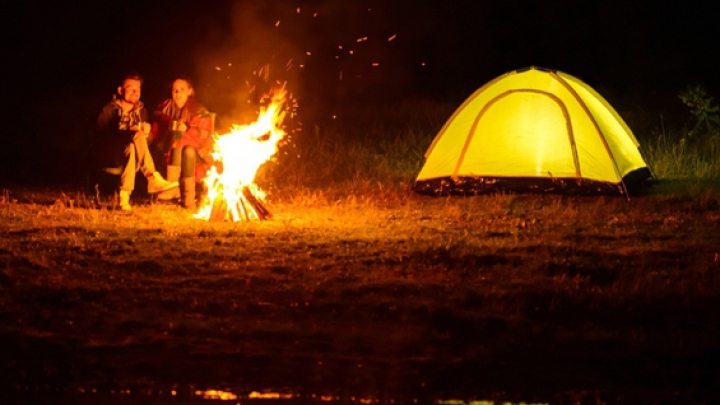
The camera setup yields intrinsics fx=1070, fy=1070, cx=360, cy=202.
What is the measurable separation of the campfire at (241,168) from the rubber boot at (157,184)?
1316 millimetres

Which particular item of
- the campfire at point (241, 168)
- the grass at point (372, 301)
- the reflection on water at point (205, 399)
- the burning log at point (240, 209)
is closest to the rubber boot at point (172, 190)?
the grass at point (372, 301)

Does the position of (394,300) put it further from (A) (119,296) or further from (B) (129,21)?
(B) (129,21)

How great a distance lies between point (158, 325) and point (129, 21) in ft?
89.5

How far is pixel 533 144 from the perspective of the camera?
524 inches

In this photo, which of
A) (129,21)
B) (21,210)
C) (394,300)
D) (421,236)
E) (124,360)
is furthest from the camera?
(129,21)

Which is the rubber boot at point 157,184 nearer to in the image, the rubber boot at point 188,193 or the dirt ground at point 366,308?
the rubber boot at point 188,193

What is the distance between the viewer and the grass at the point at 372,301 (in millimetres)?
6082

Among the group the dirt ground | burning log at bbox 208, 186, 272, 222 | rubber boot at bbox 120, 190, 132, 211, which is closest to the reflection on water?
the dirt ground

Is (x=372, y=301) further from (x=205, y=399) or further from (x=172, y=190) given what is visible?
(x=172, y=190)

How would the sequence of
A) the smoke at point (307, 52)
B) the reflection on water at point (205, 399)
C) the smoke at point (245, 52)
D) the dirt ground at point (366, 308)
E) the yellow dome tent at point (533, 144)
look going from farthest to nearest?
1. the smoke at point (307, 52)
2. the smoke at point (245, 52)
3. the yellow dome tent at point (533, 144)
4. the dirt ground at point (366, 308)
5. the reflection on water at point (205, 399)

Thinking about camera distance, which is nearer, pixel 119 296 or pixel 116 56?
pixel 119 296

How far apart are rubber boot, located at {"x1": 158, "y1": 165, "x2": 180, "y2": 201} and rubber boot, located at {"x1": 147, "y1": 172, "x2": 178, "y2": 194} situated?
44 millimetres

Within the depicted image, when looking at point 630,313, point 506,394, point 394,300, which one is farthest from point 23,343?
point 630,313

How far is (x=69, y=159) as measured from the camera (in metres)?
16.8
